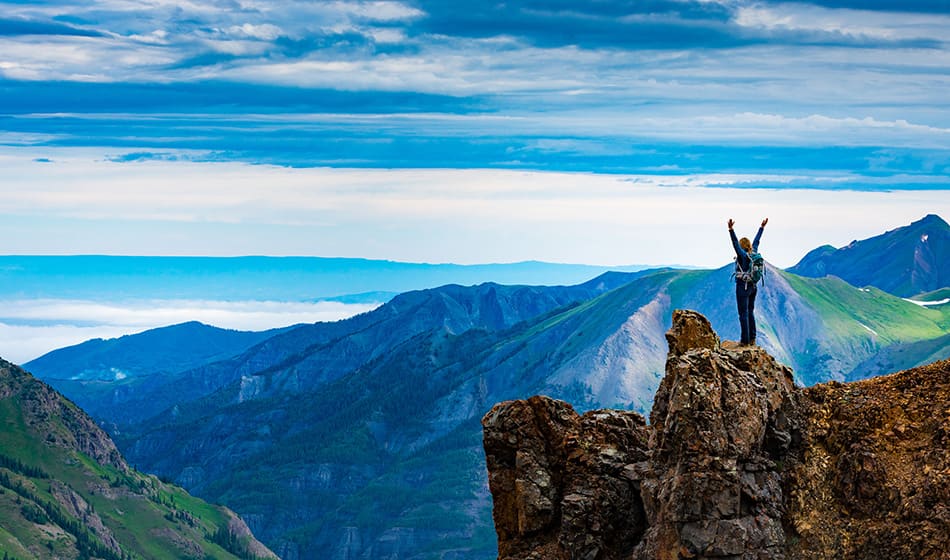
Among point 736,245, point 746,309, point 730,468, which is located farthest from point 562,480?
point 736,245

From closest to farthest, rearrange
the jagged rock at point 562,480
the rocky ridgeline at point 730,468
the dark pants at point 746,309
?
the rocky ridgeline at point 730,468 < the jagged rock at point 562,480 < the dark pants at point 746,309

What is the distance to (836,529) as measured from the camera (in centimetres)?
6138

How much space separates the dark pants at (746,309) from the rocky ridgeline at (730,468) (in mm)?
2891

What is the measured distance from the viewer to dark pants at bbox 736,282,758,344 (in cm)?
6831

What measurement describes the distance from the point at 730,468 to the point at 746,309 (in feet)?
41.3

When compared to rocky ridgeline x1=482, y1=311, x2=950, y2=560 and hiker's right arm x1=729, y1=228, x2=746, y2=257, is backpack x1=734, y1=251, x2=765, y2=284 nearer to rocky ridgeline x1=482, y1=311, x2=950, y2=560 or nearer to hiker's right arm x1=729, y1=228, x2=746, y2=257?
hiker's right arm x1=729, y1=228, x2=746, y2=257

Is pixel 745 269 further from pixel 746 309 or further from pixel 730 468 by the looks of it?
pixel 730 468

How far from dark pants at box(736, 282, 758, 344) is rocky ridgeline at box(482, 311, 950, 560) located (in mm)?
2891

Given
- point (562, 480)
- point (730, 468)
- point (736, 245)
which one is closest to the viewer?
point (730, 468)

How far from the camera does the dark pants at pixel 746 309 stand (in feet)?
224

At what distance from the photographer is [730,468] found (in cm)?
5906

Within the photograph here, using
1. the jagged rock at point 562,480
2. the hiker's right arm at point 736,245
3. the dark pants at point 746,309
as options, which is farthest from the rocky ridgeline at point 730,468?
the hiker's right arm at point 736,245

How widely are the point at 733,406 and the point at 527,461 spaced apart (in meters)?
12.2

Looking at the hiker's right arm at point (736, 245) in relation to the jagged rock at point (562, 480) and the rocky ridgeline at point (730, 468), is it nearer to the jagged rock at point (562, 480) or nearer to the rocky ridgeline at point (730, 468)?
the rocky ridgeline at point (730, 468)
